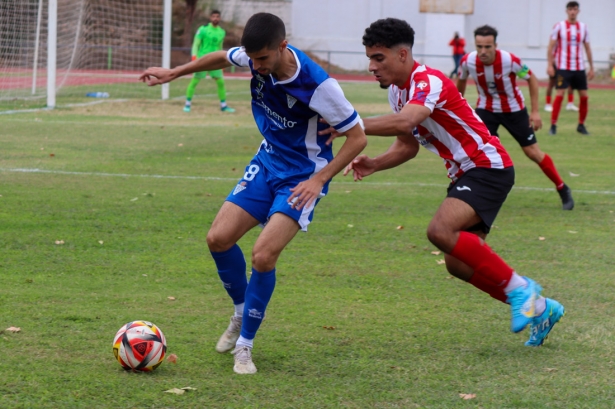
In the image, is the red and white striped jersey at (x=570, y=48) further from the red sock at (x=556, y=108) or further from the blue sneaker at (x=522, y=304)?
the blue sneaker at (x=522, y=304)

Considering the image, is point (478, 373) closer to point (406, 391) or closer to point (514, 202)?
point (406, 391)

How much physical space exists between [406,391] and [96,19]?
21608 mm

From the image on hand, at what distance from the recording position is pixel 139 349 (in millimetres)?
4086

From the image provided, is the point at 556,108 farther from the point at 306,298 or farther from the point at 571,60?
the point at 306,298

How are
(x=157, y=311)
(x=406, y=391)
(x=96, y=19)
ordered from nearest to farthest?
(x=406, y=391) < (x=157, y=311) < (x=96, y=19)

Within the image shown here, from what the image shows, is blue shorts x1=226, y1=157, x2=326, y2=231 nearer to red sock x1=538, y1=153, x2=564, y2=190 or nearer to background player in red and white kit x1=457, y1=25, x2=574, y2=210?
background player in red and white kit x1=457, y1=25, x2=574, y2=210

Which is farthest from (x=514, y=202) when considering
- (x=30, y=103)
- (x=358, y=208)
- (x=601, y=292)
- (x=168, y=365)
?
(x=30, y=103)

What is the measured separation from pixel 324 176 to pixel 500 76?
531 cm

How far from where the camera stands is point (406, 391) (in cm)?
400

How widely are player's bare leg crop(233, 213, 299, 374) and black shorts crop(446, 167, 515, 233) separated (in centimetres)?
113

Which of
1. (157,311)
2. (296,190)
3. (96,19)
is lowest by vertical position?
(157,311)

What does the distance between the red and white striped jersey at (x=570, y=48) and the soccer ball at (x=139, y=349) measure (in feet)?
48.9

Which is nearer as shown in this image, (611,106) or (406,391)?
(406,391)

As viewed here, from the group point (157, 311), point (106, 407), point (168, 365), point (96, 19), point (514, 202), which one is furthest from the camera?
point (96, 19)
